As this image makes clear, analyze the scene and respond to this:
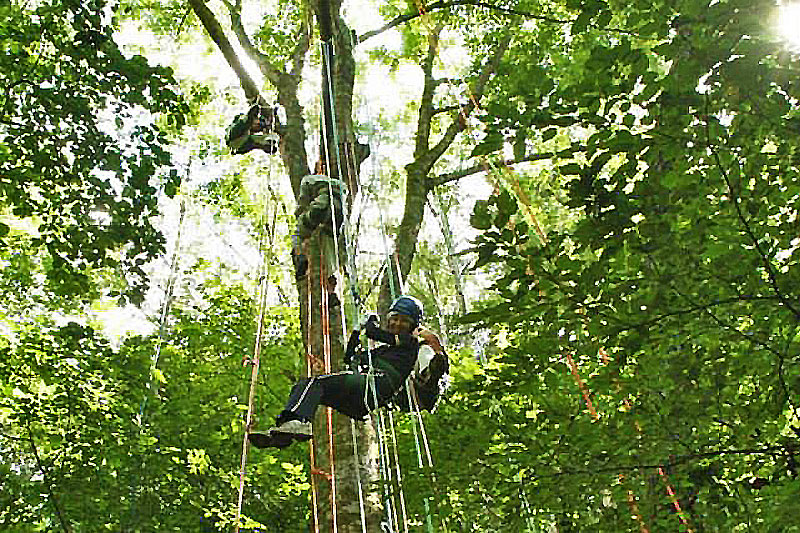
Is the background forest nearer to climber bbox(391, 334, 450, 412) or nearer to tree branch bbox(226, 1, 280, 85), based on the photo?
climber bbox(391, 334, 450, 412)

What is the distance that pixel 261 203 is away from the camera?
10.6 m

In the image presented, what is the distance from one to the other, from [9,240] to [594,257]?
698 cm

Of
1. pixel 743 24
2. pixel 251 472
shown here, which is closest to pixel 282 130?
pixel 251 472

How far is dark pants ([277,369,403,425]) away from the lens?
10.6 feet

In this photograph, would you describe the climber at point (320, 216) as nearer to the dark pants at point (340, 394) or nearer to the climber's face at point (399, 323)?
the climber's face at point (399, 323)

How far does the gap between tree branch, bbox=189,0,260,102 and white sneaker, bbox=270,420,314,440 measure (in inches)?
130

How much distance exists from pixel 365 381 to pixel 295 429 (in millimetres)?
474

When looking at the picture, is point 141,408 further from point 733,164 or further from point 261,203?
point 733,164

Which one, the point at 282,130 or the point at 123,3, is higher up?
the point at 123,3

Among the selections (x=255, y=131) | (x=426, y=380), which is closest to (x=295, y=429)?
(x=426, y=380)

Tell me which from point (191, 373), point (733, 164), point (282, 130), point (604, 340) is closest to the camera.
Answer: point (733, 164)

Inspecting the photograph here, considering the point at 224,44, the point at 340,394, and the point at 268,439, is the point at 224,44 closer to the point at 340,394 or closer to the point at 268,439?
the point at 340,394

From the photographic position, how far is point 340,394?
348cm

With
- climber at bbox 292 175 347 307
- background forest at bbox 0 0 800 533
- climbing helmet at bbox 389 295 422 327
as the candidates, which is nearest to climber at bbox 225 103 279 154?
climber at bbox 292 175 347 307
